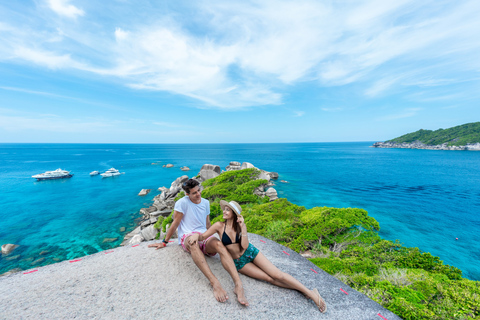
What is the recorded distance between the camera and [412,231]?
667 inches

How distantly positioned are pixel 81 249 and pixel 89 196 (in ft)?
54.9

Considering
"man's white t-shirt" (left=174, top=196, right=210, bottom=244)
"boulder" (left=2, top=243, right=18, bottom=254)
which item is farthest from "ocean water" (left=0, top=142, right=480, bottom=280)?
"man's white t-shirt" (left=174, top=196, right=210, bottom=244)

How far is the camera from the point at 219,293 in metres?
4.05

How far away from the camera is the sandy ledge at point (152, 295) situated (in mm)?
3707

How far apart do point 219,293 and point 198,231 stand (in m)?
1.55

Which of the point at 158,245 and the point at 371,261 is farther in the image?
the point at 371,261

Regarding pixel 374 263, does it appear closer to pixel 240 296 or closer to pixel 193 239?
pixel 240 296

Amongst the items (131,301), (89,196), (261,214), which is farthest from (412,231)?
(89,196)

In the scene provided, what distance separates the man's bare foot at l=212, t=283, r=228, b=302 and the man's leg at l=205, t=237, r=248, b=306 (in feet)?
0.83

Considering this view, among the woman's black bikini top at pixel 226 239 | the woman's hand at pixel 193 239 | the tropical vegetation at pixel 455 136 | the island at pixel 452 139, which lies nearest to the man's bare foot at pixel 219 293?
the woman's black bikini top at pixel 226 239

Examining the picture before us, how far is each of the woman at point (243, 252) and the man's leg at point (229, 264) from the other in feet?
0.49

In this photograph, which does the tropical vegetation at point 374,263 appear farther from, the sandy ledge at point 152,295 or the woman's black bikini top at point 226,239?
the woman's black bikini top at point 226,239

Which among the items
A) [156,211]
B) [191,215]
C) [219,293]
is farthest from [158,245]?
[156,211]

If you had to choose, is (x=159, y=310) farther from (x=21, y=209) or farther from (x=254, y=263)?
(x=21, y=209)
